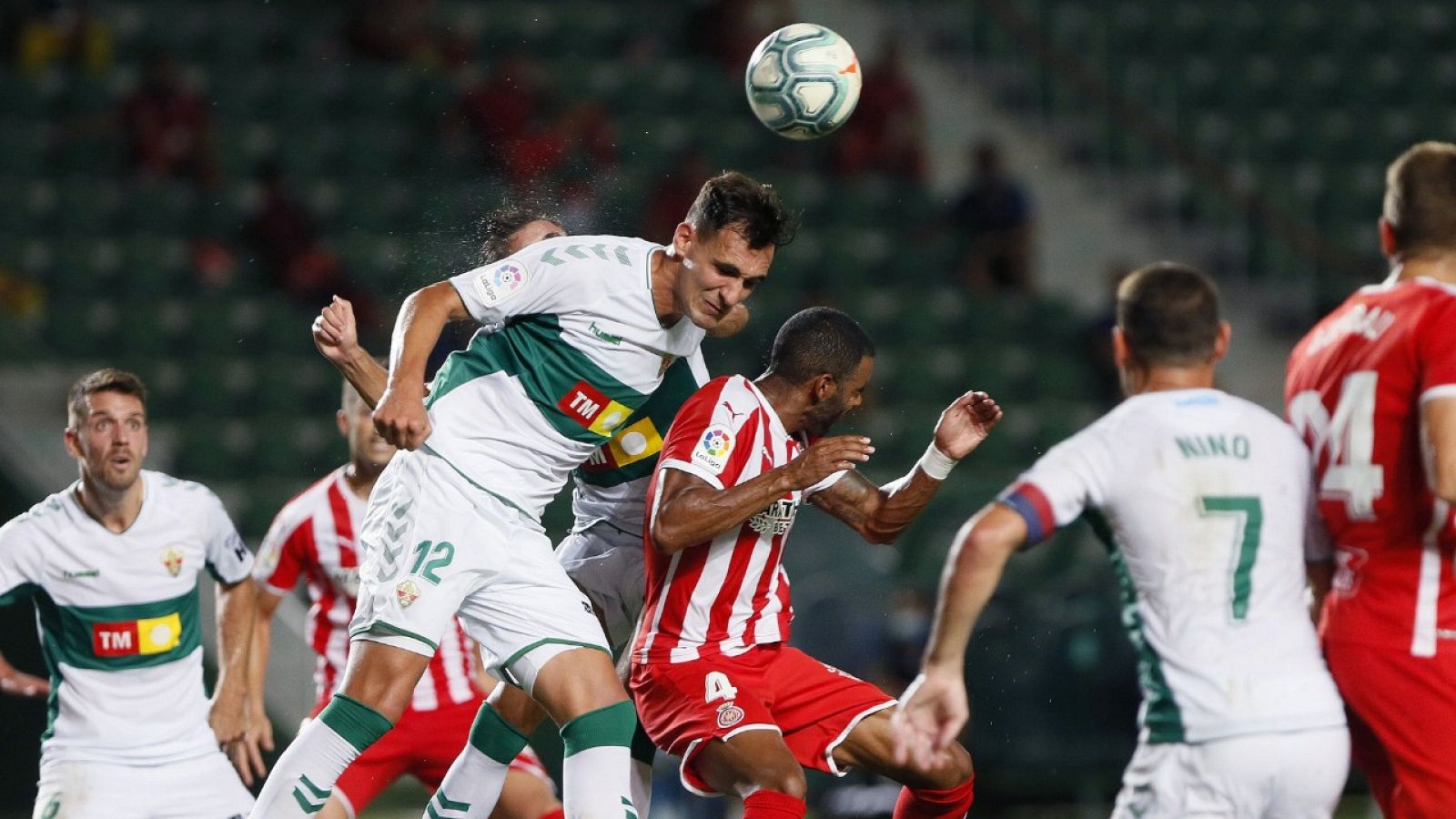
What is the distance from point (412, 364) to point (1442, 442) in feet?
9.01

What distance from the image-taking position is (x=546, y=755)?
9125 millimetres

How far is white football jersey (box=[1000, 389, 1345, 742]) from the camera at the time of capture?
4.12 metres

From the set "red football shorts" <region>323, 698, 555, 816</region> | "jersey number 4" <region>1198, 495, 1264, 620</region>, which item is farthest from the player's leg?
"jersey number 4" <region>1198, 495, 1264, 620</region>

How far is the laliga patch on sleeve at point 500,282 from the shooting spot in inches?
206

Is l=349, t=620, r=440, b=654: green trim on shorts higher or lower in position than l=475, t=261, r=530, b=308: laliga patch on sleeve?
lower

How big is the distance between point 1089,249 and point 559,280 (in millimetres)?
10011

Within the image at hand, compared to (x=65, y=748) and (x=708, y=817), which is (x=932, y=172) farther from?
(x=65, y=748)

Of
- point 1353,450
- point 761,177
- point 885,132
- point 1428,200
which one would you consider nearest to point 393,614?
point 1353,450

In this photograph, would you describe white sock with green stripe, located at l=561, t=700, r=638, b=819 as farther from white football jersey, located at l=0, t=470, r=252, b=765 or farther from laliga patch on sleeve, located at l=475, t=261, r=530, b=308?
white football jersey, located at l=0, t=470, r=252, b=765

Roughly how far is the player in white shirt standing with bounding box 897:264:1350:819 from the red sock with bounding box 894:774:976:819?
4.34 feet

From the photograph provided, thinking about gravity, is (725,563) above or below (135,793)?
above

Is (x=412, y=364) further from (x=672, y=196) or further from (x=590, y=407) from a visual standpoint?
(x=672, y=196)

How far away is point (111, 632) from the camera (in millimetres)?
6168

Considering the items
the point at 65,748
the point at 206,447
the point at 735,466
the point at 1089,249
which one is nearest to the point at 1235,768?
the point at 735,466
